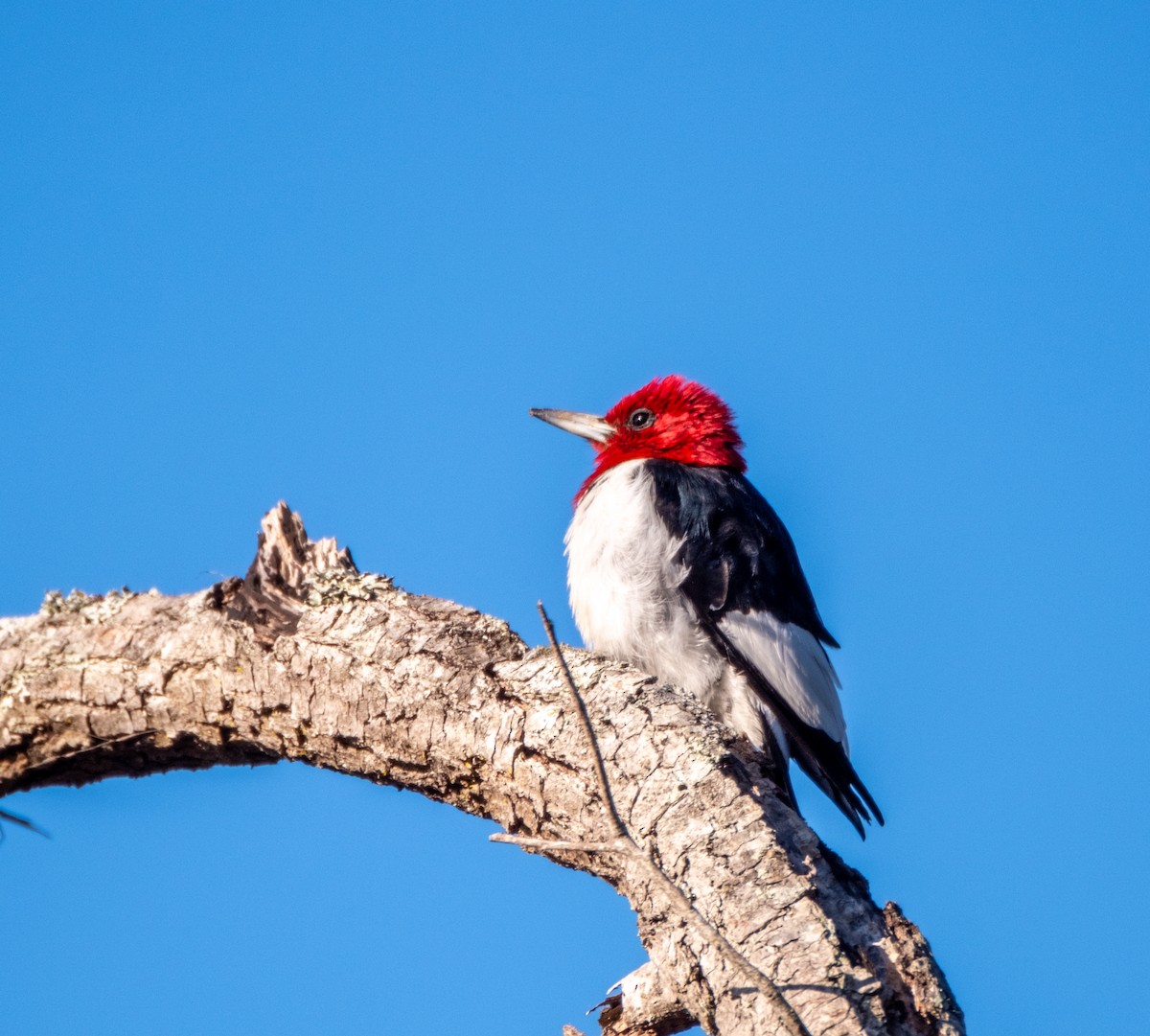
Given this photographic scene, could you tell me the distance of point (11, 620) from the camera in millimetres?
4020

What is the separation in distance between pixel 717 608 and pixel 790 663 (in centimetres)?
35

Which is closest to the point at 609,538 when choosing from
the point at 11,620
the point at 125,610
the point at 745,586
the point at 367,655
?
the point at 745,586

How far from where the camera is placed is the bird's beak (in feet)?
19.2

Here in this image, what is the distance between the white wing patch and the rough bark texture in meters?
1.11

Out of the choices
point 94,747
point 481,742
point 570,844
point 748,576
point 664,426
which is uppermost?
point 664,426

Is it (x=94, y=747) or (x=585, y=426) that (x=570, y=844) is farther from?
(x=585, y=426)

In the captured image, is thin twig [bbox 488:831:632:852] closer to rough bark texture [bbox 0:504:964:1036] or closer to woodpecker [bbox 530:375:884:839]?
rough bark texture [bbox 0:504:964:1036]

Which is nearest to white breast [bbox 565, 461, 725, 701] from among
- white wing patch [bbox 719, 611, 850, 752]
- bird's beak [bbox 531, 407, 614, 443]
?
white wing patch [bbox 719, 611, 850, 752]

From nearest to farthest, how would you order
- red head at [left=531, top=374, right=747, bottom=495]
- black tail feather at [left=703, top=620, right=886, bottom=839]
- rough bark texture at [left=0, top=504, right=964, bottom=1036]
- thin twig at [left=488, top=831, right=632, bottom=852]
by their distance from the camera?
thin twig at [left=488, top=831, right=632, bottom=852], rough bark texture at [left=0, top=504, right=964, bottom=1036], black tail feather at [left=703, top=620, right=886, bottom=839], red head at [left=531, top=374, right=747, bottom=495]

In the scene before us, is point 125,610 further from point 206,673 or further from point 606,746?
point 606,746

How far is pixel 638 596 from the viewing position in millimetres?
4598

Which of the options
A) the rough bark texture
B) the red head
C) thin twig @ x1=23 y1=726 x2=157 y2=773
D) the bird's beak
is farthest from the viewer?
the bird's beak

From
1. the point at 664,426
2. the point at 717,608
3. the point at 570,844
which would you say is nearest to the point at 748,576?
the point at 717,608

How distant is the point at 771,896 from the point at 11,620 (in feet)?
8.71
